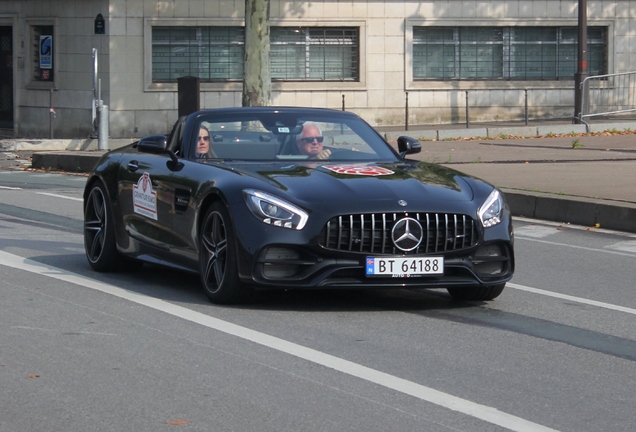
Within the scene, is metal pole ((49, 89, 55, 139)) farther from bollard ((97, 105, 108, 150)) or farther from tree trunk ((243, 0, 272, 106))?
tree trunk ((243, 0, 272, 106))

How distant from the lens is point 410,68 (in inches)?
1305

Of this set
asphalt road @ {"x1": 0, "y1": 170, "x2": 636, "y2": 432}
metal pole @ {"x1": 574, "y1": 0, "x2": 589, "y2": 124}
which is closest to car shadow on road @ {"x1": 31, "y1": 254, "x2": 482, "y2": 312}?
asphalt road @ {"x1": 0, "y1": 170, "x2": 636, "y2": 432}

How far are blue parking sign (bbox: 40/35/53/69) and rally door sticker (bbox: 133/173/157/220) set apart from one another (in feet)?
77.3

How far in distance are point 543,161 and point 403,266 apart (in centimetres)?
1319

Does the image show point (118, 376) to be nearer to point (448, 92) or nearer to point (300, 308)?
point (300, 308)

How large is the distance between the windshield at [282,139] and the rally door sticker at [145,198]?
0.41 m

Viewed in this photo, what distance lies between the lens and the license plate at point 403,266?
26.0 ft

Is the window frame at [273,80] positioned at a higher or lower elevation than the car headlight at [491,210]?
higher

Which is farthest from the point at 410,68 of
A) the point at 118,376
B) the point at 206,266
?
the point at 118,376

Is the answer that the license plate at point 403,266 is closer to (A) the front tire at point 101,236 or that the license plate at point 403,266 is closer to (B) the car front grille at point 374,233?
(B) the car front grille at point 374,233

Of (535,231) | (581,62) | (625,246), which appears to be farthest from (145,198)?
(581,62)

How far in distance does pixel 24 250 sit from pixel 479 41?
24.3 m

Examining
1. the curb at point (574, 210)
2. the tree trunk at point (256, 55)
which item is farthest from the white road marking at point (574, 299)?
the tree trunk at point (256, 55)

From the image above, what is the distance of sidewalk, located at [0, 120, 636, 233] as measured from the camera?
1431cm
